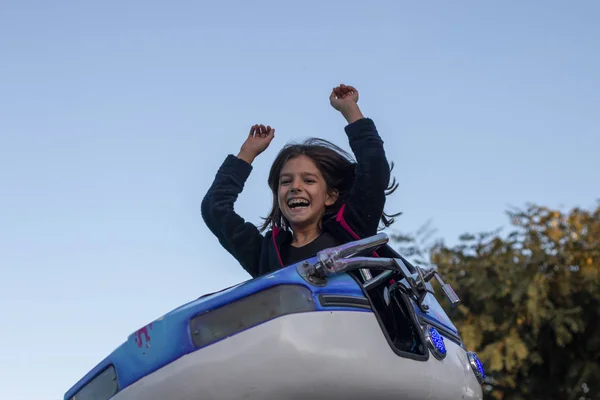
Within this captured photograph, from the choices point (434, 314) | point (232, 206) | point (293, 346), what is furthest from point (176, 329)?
point (232, 206)

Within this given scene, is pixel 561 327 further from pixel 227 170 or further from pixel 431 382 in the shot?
pixel 431 382

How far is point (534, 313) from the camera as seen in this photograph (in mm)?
14508

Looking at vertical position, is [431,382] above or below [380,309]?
below

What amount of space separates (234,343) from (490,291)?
12.7 meters

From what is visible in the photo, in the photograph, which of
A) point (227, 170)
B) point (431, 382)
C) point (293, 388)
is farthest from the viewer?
point (227, 170)

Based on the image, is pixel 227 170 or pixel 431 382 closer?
pixel 431 382

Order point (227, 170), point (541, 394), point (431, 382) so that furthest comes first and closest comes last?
point (541, 394), point (227, 170), point (431, 382)

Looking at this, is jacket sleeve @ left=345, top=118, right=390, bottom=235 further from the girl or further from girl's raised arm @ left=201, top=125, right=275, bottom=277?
girl's raised arm @ left=201, top=125, right=275, bottom=277

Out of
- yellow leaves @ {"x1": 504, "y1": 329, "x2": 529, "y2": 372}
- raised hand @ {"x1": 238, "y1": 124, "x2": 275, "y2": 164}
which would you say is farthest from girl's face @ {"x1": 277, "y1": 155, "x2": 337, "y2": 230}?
yellow leaves @ {"x1": 504, "y1": 329, "x2": 529, "y2": 372}

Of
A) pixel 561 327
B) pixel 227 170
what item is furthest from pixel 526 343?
pixel 227 170

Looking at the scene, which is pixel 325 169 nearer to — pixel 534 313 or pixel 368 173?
pixel 368 173

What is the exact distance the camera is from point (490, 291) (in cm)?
1518

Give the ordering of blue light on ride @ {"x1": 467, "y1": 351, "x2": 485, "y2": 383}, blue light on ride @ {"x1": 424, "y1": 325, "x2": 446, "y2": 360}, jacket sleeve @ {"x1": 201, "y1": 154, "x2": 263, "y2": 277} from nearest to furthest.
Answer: blue light on ride @ {"x1": 424, "y1": 325, "x2": 446, "y2": 360} → blue light on ride @ {"x1": 467, "y1": 351, "x2": 485, "y2": 383} → jacket sleeve @ {"x1": 201, "y1": 154, "x2": 263, "y2": 277}

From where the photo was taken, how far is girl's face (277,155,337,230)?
4.41 metres
